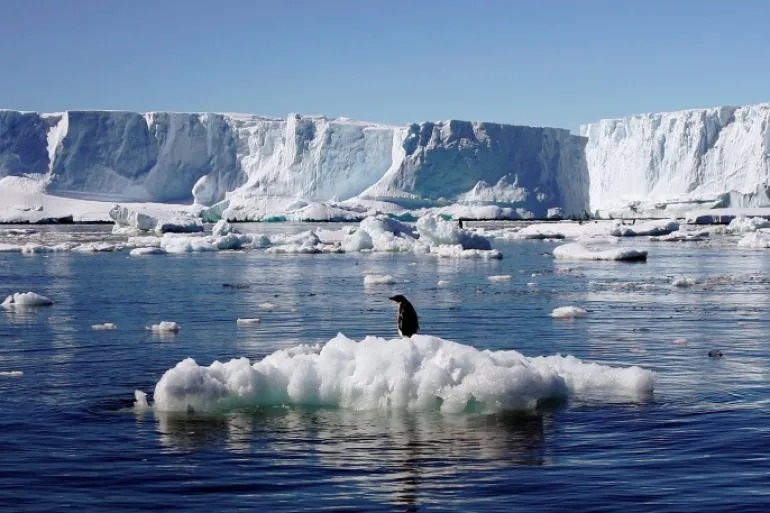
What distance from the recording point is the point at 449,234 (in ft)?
125

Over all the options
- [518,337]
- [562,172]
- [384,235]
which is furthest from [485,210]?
[518,337]

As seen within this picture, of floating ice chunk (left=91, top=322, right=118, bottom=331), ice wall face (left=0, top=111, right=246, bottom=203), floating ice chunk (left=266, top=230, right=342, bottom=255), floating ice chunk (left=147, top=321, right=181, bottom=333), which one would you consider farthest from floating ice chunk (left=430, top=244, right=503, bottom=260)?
ice wall face (left=0, top=111, right=246, bottom=203)

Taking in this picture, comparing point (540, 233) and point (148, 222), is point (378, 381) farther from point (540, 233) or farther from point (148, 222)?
point (148, 222)

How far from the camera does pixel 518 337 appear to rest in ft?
47.1

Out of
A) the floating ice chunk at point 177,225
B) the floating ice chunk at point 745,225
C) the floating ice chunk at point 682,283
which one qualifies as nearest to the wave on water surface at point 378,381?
the floating ice chunk at point 682,283

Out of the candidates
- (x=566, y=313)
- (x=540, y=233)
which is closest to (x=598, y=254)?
(x=566, y=313)

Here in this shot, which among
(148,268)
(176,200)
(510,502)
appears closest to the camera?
(510,502)

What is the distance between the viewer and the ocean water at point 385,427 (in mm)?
6625

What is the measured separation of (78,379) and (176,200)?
87.8 meters

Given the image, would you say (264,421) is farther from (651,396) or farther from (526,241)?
(526,241)

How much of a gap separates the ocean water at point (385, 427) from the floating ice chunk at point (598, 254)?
496 inches

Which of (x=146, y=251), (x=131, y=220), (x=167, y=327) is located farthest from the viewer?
(x=131, y=220)

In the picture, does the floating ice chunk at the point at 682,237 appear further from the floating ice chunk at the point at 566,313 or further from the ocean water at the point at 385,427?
the floating ice chunk at the point at 566,313

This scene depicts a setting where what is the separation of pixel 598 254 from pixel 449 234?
6317 mm
